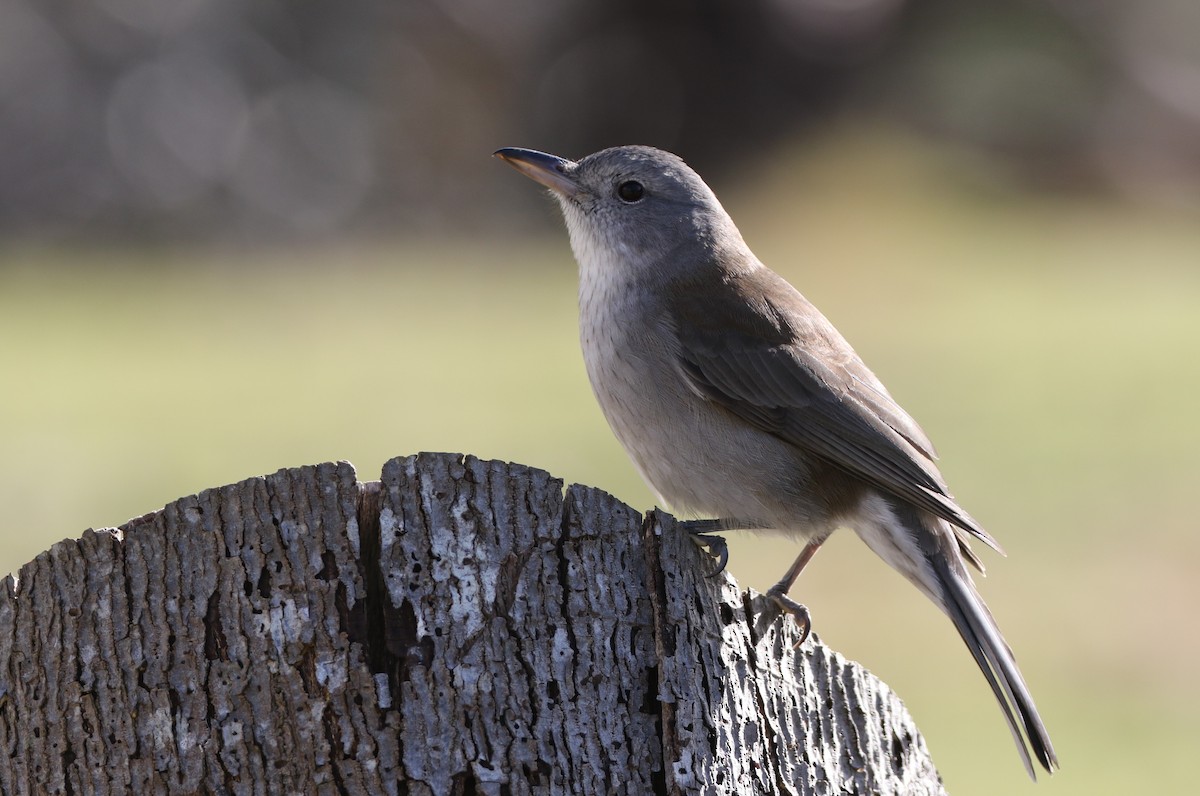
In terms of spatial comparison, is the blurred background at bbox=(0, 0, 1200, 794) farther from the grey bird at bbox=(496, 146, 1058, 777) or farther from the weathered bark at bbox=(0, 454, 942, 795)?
the weathered bark at bbox=(0, 454, 942, 795)

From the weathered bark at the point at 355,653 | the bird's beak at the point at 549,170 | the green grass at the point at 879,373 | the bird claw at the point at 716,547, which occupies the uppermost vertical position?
the green grass at the point at 879,373

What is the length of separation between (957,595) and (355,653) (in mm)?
2107

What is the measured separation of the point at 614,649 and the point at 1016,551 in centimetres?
750

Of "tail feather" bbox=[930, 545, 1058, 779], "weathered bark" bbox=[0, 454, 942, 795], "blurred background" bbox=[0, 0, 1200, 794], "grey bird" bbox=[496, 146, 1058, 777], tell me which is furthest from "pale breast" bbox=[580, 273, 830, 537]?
"blurred background" bbox=[0, 0, 1200, 794]

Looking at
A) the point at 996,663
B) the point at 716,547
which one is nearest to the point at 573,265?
the point at 996,663

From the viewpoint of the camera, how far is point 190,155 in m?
16.8

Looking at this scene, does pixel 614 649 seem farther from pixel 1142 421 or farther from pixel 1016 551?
pixel 1142 421

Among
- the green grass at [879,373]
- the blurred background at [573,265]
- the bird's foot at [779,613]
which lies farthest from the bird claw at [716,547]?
the blurred background at [573,265]

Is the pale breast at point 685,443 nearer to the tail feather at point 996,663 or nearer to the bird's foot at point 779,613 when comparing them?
the tail feather at point 996,663

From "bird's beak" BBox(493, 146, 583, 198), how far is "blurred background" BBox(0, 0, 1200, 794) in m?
4.04

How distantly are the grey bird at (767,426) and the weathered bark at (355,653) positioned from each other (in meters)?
1.23

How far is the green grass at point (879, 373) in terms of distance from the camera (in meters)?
8.68

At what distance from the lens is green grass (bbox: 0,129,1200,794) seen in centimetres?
868

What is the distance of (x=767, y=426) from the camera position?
4.35 m
